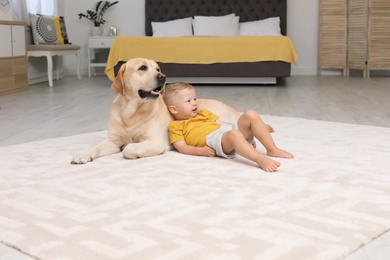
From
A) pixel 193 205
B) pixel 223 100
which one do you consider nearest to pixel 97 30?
pixel 223 100

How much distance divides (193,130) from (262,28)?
5094 mm

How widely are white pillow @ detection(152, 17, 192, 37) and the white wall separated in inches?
23.6

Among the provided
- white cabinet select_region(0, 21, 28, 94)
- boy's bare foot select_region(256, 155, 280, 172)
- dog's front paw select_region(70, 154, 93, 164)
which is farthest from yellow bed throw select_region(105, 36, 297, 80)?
boy's bare foot select_region(256, 155, 280, 172)

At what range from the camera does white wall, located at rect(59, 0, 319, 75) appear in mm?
7566

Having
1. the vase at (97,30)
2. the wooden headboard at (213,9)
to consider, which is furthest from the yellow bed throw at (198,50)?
the vase at (97,30)

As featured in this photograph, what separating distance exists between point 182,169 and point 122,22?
20.4ft

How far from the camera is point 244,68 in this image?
5.79m

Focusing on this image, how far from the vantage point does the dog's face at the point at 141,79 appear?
2197mm

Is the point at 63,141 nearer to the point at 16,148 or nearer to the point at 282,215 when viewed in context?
the point at 16,148

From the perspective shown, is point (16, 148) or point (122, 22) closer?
point (16, 148)

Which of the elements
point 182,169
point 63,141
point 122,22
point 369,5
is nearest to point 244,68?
point 369,5

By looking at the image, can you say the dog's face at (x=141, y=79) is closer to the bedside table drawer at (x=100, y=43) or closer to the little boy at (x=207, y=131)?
the little boy at (x=207, y=131)

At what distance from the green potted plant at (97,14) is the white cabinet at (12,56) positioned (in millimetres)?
1862

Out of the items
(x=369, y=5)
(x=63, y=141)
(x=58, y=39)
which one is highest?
(x=369, y=5)
